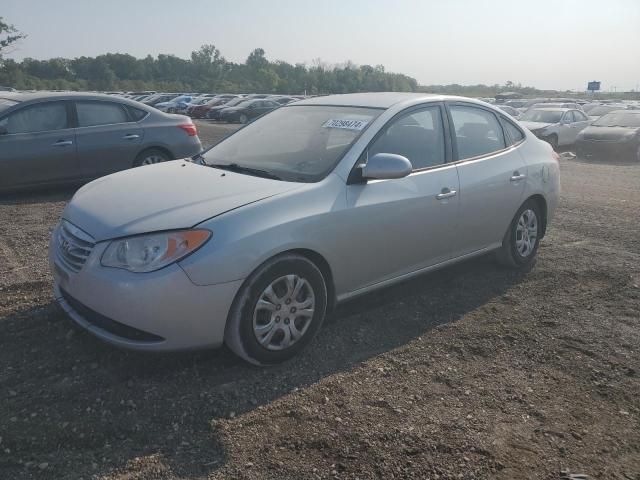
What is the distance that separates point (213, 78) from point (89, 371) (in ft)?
353

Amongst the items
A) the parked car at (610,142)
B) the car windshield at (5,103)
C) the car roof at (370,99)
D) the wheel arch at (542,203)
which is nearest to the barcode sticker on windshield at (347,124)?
the car roof at (370,99)

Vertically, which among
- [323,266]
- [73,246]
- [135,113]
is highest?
[135,113]

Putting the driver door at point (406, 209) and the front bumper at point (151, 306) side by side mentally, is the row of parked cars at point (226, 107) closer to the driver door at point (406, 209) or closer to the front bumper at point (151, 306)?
the driver door at point (406, 209)

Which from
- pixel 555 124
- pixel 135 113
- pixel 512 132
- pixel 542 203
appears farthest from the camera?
pixel 555 124

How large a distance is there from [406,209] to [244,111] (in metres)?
30.7

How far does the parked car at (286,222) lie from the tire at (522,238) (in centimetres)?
4

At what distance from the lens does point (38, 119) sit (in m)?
8.12

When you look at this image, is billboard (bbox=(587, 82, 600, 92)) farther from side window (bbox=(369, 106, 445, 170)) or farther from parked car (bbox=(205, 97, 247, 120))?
side window (bbox=(369, 106, 445, 170))

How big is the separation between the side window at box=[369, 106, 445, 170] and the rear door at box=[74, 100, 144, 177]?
17.8 feet

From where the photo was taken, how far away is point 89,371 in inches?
138

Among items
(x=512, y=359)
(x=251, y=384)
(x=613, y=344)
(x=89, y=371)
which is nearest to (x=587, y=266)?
(x=613, y=344)

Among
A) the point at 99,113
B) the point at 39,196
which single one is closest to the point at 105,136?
the point at 99,113

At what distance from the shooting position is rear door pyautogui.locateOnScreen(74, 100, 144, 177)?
8.37 m

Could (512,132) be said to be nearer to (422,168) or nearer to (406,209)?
(422,168)
